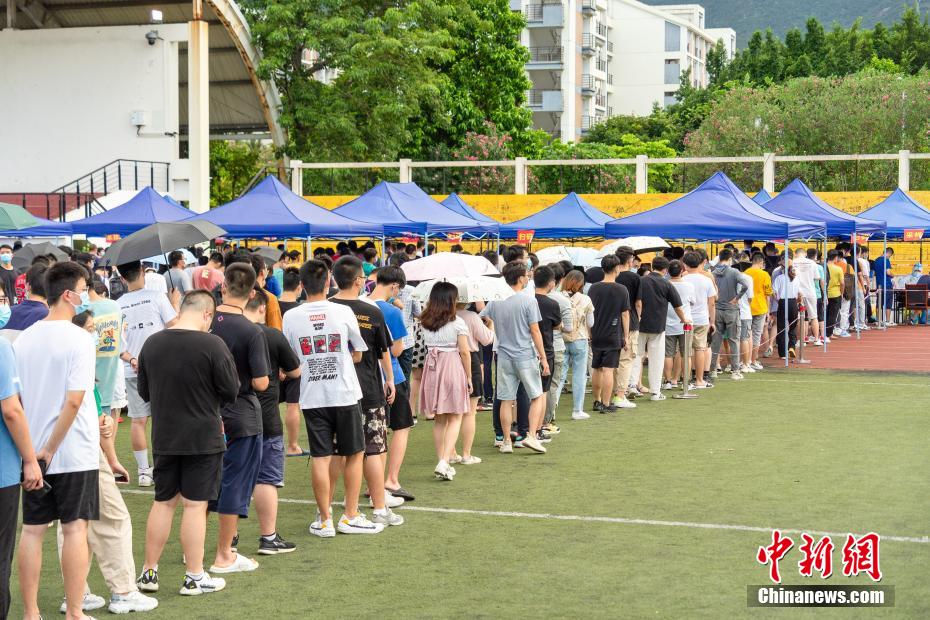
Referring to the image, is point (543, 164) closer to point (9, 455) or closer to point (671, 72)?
point (9, 455)

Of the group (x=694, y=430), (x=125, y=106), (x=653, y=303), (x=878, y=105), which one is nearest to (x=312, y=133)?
(x=125, y=106)

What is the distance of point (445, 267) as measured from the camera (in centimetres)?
1180

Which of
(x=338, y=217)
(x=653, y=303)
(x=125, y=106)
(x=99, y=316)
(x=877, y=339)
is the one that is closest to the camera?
(x=99, y=316)

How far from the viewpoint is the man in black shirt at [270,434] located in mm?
6977

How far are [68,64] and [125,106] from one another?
6.87 ft

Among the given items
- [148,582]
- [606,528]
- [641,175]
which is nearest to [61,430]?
[148,582]

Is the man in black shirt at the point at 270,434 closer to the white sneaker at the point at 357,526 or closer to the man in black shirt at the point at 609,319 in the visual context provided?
the white sneaker at the point at 357,526

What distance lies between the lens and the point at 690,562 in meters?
6.82

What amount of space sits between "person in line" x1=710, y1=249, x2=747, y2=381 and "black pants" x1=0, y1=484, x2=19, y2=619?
39.5ft

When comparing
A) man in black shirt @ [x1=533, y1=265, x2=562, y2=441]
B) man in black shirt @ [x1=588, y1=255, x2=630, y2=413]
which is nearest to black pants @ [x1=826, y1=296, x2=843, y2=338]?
man in black shirt @ [x1=588, y1=255, x2=630, y2=413]

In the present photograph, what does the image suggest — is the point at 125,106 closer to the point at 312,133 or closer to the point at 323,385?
the point at 312,133

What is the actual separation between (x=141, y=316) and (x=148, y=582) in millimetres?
3461

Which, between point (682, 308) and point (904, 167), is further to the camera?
point (904, 167)

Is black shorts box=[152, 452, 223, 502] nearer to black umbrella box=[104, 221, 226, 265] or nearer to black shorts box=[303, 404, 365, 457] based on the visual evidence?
black shorts box=[303, 404, 365, 457]
